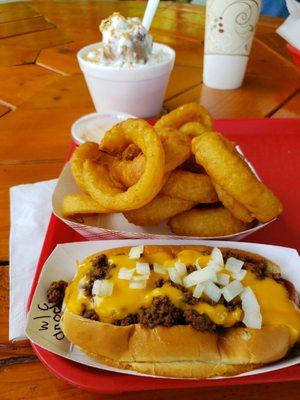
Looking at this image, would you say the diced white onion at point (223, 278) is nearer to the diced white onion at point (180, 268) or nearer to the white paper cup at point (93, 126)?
the diced white onion at point (180, 268)

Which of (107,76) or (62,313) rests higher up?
(107,76)

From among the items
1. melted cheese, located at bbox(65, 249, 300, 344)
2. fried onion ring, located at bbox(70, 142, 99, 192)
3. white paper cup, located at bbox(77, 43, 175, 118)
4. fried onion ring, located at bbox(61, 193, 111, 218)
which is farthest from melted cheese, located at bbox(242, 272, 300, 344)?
white paper cup, located at bbox(77, 43, 175, 118)

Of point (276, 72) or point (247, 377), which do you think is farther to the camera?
point (276, 72)

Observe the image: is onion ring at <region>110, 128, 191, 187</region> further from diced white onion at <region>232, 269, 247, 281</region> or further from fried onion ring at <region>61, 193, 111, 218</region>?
diced white onion at <region>232, 269, 247, 281</region>

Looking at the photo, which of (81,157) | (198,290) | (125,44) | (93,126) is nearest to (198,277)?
(198,290)

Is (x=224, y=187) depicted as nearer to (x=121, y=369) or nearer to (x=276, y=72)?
(x=121, y=369)

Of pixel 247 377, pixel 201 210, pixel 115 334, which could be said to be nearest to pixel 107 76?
pixel 201 210
